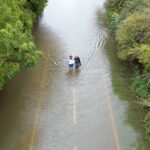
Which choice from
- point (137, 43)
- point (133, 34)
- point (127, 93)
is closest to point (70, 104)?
point (127, 93)

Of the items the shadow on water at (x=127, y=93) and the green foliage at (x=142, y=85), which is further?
the green foliage at (x=142, y=85)

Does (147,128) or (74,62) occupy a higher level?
(74,62)

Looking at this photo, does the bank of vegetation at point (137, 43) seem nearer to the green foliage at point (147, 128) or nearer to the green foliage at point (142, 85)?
the green foliage at point (142, 85)

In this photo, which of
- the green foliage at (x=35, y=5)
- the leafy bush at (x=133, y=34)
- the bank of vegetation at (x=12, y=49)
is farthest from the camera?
the green foliage at (x=35, y=5)

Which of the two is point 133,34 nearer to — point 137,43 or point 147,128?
point 137,43

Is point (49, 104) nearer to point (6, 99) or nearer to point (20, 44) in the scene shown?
point (6, 99)

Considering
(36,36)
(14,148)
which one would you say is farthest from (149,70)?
(36,36)

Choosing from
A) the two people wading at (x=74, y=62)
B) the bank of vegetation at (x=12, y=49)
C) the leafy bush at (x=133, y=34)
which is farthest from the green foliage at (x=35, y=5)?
the bank of vegetation at (x=12, y=49)
